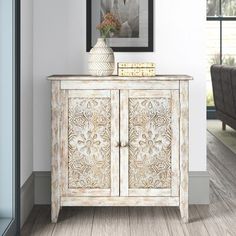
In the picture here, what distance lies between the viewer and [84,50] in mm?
2760

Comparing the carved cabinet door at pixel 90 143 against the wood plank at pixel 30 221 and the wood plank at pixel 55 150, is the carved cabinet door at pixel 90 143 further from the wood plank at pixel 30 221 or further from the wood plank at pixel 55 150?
the wood plank at pixel 30 221

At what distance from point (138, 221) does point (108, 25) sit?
0.88 meters

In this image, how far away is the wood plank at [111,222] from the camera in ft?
7.46

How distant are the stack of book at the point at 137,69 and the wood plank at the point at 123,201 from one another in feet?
1.78

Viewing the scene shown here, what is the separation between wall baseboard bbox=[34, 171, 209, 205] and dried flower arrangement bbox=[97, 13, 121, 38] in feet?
2.45

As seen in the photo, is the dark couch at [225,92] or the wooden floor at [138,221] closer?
the wooden floor at [138,221]

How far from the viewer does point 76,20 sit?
2.73 m

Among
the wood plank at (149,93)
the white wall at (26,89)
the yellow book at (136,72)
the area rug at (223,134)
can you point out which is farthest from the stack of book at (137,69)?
the area rug at (223,134)

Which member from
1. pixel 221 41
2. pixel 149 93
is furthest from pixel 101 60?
pixel 221 41

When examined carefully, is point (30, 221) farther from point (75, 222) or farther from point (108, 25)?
point (108, 25)

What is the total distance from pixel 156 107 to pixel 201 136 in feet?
1.49

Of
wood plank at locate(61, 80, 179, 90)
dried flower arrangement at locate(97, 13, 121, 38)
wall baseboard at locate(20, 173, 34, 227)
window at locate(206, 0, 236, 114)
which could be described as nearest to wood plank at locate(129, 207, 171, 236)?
wall baseboard at locate(20, 173, 34, 227)

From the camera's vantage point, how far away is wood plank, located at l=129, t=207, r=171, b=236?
227 cm

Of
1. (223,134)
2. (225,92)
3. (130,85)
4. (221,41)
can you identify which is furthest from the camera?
(221,41)
